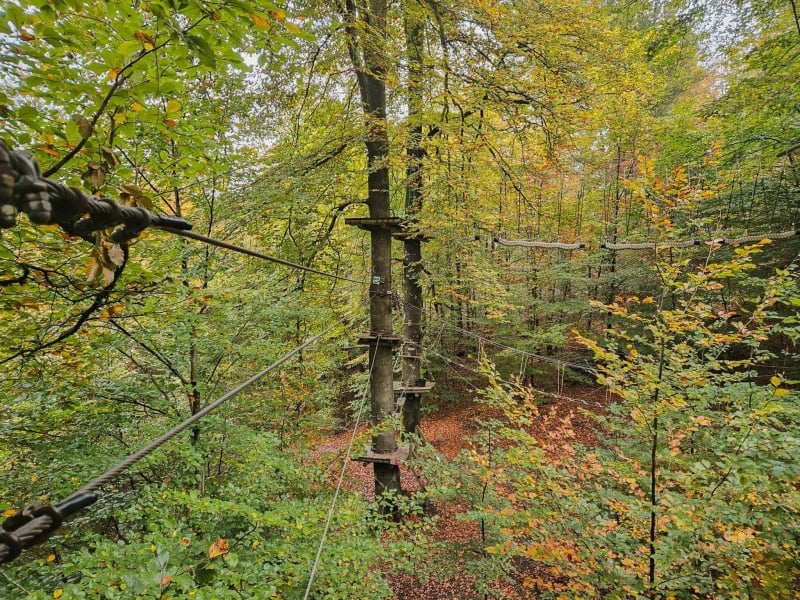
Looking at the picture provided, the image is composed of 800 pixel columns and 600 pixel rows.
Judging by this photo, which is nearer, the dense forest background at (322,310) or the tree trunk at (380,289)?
the dense forest background at (322,310)

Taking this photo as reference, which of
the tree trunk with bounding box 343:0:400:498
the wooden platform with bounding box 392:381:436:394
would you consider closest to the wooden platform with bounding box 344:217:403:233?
the tree trunk with bounding box 343:0:400:498

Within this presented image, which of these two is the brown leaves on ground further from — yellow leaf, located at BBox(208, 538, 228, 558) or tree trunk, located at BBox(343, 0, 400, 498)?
yellow leaf, located at BBox(208, 538, 228, 558)

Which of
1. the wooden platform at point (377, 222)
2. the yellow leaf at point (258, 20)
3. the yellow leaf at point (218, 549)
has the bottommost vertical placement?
the yellow leaf at point (218, 549)

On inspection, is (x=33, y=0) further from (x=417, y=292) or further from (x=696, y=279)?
(x=417, y=292)

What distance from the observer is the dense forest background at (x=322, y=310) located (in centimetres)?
186

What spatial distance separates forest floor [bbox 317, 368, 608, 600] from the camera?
202 inches

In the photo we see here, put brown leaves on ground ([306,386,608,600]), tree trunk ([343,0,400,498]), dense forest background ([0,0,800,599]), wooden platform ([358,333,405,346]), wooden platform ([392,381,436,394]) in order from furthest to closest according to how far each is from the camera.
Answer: wooden platform ([392,381,436,394]) → wooden platform ([358,333,405,346]) → tree trunk ([343,0,400,498]) → brown leaves on ground ([306,386,608,600]) → dense forest background ([0,0,800,599])

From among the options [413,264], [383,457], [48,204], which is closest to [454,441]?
[383,457]

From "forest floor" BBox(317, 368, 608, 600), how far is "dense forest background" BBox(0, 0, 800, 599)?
1.67 ft

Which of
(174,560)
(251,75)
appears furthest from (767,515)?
(251,75)

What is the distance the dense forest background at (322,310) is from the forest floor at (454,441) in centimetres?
51

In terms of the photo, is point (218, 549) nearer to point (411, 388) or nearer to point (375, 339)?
point (375, 339)

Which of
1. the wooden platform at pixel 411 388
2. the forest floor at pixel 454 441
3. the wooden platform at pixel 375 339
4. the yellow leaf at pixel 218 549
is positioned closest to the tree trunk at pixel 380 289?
the wooden platform at pixel 375 339

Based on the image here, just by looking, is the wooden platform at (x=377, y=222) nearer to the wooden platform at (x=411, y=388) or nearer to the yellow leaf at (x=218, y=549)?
the wooden platform at (x=411, y=388)
